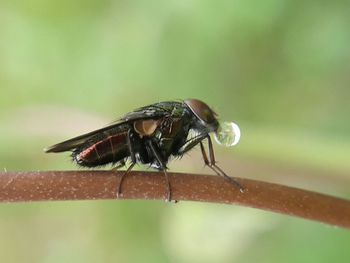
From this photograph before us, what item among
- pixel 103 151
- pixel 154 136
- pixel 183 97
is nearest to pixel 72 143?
pixel 103 151

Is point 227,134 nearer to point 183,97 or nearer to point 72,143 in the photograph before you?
point 72,143

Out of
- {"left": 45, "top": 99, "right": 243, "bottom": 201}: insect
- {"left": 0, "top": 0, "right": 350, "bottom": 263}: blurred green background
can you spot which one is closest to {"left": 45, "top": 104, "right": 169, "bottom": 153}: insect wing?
{"left": 45, "top": 99, "right": 243, "bottom": 201}: insect

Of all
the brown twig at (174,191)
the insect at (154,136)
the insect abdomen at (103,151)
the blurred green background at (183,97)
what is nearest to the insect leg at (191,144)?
the insect at (154,136)

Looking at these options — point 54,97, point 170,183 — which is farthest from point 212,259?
point 170,183

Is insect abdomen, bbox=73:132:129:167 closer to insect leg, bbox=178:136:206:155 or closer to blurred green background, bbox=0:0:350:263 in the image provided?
insect leg, bbox=178:136:206:155

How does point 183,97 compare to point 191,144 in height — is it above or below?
below

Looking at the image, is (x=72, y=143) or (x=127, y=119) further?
(x=127, y=119)
